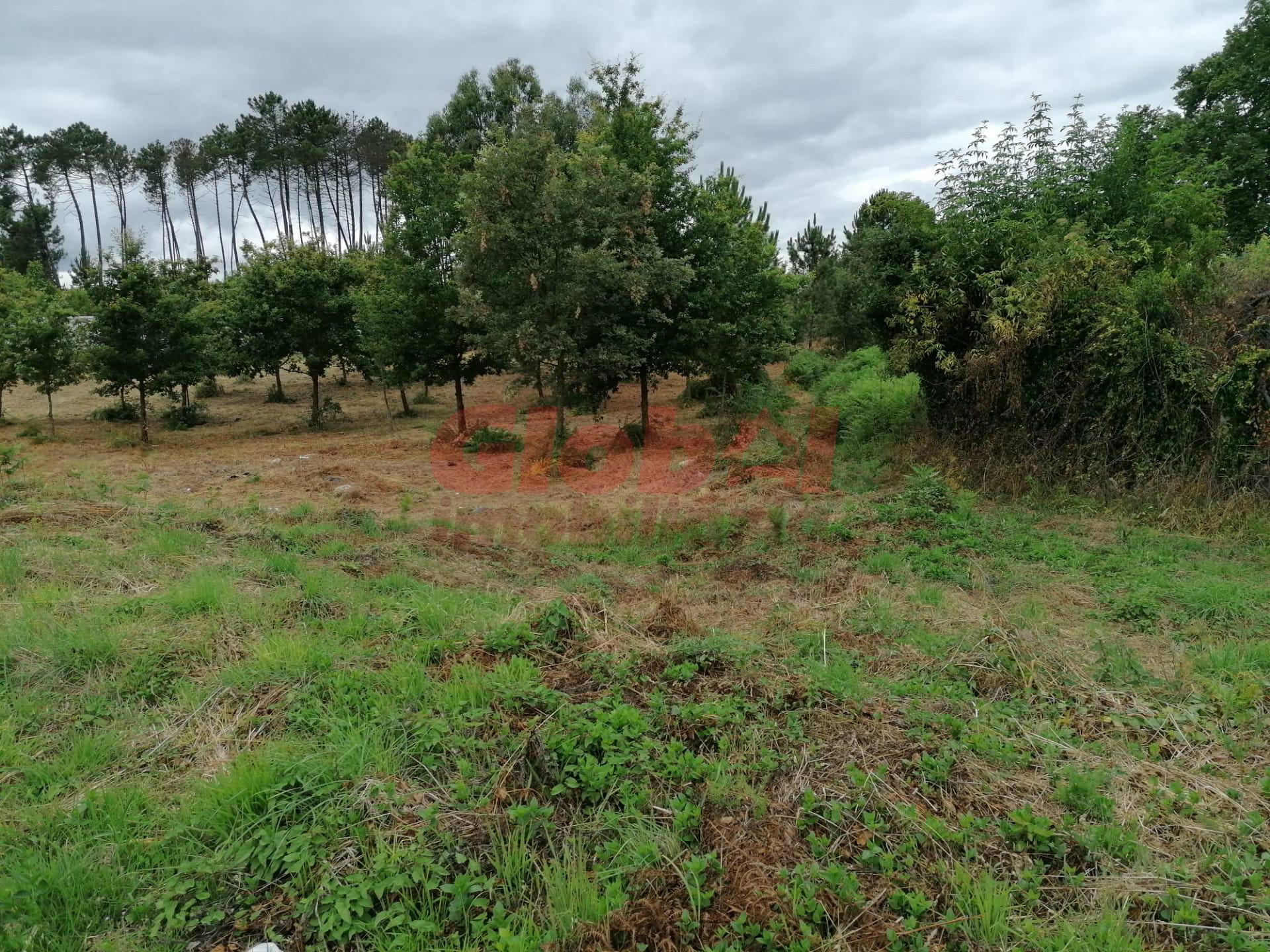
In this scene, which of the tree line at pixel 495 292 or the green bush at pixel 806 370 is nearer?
the tree line at pixel 495 292

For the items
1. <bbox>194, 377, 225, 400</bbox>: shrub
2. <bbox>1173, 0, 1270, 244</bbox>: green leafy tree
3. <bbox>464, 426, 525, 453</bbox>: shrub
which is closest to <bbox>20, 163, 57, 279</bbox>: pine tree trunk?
<bbox>194, 377, 225, 400</bbox>: shrub

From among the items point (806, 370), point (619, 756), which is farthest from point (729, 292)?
point (619, 756)

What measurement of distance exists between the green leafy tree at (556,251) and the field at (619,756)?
24.4ft

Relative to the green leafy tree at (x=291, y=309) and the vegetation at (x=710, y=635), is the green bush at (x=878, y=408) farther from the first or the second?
the green leafy tree at (x=291, y=309)

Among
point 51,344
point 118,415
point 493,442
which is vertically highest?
point 51,344

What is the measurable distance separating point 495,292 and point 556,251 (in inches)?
58.1

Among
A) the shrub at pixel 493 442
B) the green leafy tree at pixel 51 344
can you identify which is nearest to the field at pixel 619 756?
the shrub at pixel 493 442

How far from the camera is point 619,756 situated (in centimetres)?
296

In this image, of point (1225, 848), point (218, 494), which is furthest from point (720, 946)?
point (218, 494)

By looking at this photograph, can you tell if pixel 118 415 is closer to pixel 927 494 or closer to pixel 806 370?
pixel 806 370

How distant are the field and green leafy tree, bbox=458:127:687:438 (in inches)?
292

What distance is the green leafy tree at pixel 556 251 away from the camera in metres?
12.1

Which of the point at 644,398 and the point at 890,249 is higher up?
the point at 890,249

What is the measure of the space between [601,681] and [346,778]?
1343 millimetres
